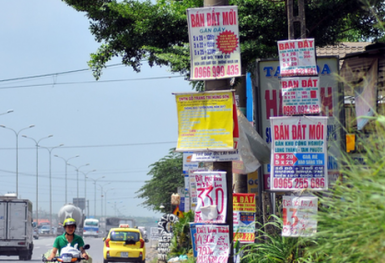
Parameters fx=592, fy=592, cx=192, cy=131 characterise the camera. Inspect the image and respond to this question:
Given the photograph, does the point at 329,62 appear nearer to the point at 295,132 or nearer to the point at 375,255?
the point at 295,132

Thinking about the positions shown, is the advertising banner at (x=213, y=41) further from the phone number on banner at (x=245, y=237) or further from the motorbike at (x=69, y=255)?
the motorbike at (x=69, y=255)

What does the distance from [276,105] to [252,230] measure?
3.12 meters

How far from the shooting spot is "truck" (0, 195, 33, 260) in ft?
96.9

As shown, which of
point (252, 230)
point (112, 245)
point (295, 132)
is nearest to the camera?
point (295, 132)

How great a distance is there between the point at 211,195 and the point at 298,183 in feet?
3.76

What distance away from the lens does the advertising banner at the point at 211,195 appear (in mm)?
7785

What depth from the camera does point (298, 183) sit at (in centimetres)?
756

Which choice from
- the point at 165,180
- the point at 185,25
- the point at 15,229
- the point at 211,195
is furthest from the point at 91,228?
the point at 211,195

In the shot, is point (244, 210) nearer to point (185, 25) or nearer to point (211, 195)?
point (211, 195)

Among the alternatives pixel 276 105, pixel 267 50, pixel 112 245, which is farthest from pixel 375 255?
pixel 112 245

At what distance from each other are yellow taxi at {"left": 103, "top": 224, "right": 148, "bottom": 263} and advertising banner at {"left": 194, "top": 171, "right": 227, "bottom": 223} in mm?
16373

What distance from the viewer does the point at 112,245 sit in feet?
78.5

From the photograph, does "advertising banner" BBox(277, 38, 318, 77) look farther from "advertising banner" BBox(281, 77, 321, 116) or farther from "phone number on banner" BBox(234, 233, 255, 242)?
"phone number on banner" BBox(234, 233, 255, 242)

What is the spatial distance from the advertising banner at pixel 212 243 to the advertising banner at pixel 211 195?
0.44ft
